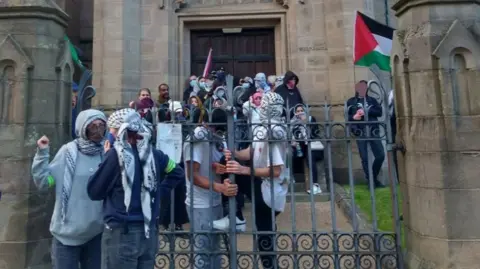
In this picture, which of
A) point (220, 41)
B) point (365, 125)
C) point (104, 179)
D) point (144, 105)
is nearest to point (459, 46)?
point (365, 125)

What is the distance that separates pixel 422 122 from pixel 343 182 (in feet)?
15.9

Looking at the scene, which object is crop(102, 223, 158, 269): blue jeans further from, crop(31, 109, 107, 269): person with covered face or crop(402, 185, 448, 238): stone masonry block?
crop(402, 185, 448, 238): stone masonry block

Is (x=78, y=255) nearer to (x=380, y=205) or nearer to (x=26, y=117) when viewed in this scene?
(x=26, y=117)

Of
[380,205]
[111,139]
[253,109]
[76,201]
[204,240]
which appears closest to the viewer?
[111,139]

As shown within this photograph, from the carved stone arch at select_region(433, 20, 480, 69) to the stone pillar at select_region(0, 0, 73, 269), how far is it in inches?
162

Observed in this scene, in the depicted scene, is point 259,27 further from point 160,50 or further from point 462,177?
point 462,177

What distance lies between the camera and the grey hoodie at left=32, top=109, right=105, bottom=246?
342 centimetres

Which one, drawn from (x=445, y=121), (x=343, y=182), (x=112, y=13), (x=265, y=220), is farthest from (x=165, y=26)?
(x=445, y=121)

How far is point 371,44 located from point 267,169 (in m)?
3.09

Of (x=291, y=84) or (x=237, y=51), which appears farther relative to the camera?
(x=237, y=51)

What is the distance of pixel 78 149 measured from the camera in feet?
11.6

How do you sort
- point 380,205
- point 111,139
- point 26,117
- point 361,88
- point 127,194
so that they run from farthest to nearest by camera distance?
point 361,88 → point 380,205 → point 26,117 → point 111,139 → point 127,194

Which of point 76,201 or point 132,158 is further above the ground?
point 132,158

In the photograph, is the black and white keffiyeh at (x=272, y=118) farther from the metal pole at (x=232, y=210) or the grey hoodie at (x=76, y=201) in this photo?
the grey hoodie at (x=76, y=201)
